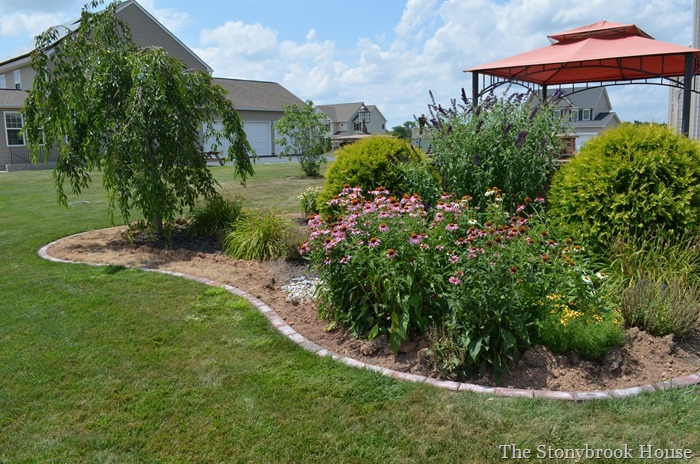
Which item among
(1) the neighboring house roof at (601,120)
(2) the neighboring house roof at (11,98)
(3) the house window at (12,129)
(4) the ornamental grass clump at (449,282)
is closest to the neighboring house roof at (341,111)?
(1) the neighboring house roof at (601,120)

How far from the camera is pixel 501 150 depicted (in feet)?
18.6

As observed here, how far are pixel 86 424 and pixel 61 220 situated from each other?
26.1 ft

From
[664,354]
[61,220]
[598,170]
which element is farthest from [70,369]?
[61,220]

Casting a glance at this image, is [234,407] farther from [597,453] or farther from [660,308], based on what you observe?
[660,308]

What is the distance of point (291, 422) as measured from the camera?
3000mm

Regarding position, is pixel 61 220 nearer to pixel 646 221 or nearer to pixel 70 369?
pixel 70 369

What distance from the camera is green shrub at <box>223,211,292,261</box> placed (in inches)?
267

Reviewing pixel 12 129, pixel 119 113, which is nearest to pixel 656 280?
pixel 119 113

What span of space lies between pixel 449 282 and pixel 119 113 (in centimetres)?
541

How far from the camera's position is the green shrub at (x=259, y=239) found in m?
6.77

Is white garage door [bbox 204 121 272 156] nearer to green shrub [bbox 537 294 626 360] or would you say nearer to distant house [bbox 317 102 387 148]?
distant house [bbox 317 102 387 148]

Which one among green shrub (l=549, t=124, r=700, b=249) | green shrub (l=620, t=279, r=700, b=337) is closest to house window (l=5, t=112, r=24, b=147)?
green shrub (l=549, t=124, r=700, b=249)

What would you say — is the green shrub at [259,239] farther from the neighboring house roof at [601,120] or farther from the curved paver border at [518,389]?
the neighboring house roof at [601,120]

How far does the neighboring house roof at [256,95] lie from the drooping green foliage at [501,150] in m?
27.2
